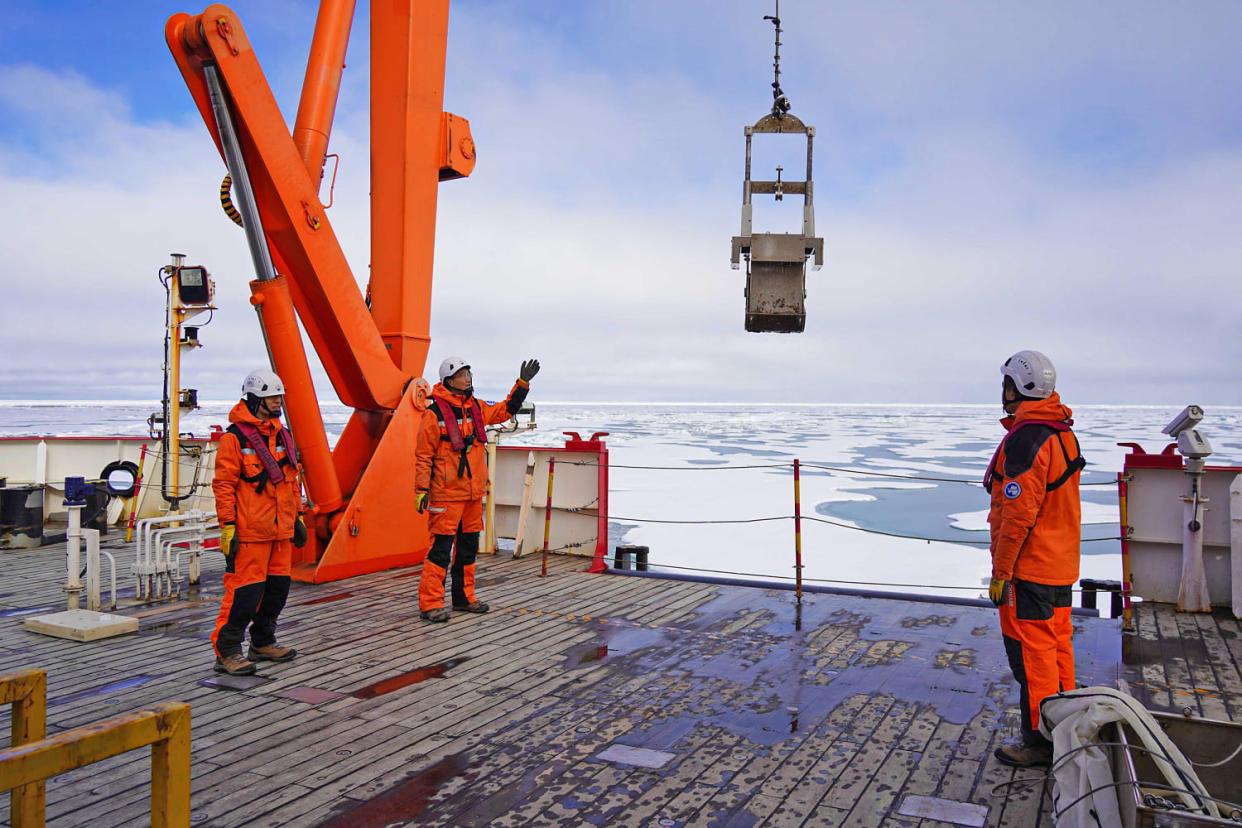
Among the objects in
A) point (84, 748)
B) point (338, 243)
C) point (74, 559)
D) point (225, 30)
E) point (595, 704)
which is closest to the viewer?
point (84, 748)

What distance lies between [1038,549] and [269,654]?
4.20m

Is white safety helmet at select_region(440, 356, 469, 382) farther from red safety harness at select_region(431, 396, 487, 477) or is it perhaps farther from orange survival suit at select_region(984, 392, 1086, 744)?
orange survival suit at select_region(984, 392, 1086, 744)

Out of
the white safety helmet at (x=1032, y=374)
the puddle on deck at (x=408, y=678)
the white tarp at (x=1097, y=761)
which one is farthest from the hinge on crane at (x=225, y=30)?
the white tarp at (x=1097, y=761)

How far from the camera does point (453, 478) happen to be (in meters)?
5.59

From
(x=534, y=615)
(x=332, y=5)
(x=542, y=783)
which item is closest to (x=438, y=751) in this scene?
(x=542, y=783)

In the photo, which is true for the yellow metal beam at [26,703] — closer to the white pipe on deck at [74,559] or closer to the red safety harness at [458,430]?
the red safety harness at [458,430]

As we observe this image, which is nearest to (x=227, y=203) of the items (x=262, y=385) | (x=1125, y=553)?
(x=262, y=385)

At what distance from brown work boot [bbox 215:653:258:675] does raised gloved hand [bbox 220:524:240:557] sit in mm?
609

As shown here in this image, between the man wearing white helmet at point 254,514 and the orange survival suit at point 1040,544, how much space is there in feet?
12.4

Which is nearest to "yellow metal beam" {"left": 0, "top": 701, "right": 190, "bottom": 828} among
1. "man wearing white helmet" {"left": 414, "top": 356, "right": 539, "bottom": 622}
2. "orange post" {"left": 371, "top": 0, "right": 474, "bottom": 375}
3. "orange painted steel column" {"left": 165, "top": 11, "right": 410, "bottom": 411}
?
"man wearing white helmet" {"left": 414, "top": 356, "right": 539, "bottom": 622}

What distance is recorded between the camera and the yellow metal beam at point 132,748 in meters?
1.50

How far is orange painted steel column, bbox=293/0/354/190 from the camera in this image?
6.44m

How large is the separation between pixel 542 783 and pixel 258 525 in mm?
2334

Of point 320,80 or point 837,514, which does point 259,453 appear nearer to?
point 320,80
